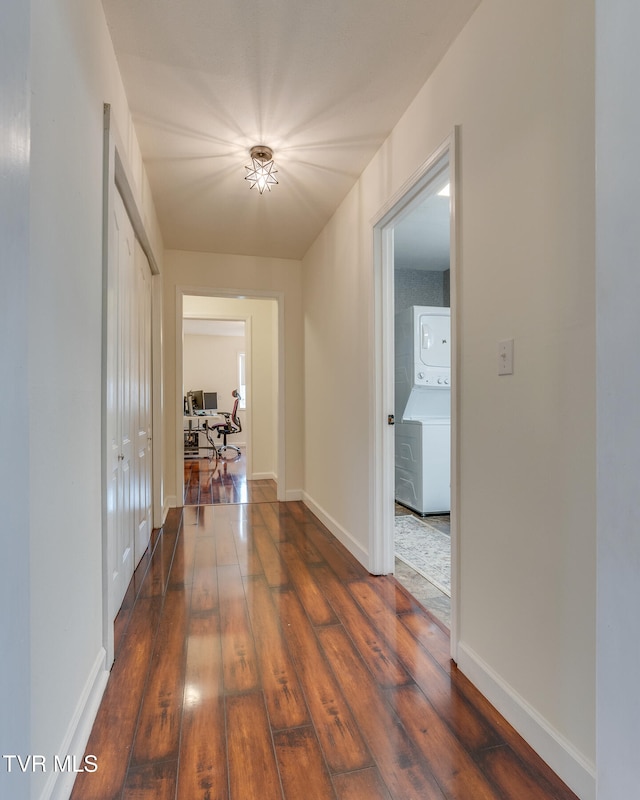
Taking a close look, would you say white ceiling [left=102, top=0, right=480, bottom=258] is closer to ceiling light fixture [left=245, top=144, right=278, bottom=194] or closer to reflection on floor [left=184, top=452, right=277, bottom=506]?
ceiling light fixture [left=245, top=144, right=278, bottom=194]

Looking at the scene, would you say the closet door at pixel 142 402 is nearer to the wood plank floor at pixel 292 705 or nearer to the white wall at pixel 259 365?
the wood plank floor at pixel 292 705

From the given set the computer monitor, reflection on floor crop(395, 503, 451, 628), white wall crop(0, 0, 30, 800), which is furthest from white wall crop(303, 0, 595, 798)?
the computer monitor

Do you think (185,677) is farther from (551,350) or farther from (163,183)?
(163,183)

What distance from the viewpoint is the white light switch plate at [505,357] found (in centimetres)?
145

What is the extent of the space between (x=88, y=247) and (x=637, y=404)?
5.40 ft

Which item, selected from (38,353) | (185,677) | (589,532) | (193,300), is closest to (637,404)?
A: (589,532)

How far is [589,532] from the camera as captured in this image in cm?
114

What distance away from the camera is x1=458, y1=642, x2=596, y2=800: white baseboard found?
1131 millimetres

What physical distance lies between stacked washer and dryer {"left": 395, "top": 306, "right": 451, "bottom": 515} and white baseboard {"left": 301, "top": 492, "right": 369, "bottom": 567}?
93cm

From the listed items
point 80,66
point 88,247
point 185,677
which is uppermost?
point 80,66

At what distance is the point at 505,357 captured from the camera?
4.82ft

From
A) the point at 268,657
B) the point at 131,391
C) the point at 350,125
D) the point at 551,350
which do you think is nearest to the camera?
the point at 551,350

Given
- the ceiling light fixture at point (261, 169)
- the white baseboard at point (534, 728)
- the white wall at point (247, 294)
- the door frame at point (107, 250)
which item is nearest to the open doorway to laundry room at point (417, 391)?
the white baseboard at point (534, 728)

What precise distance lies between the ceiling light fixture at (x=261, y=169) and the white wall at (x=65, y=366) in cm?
98
